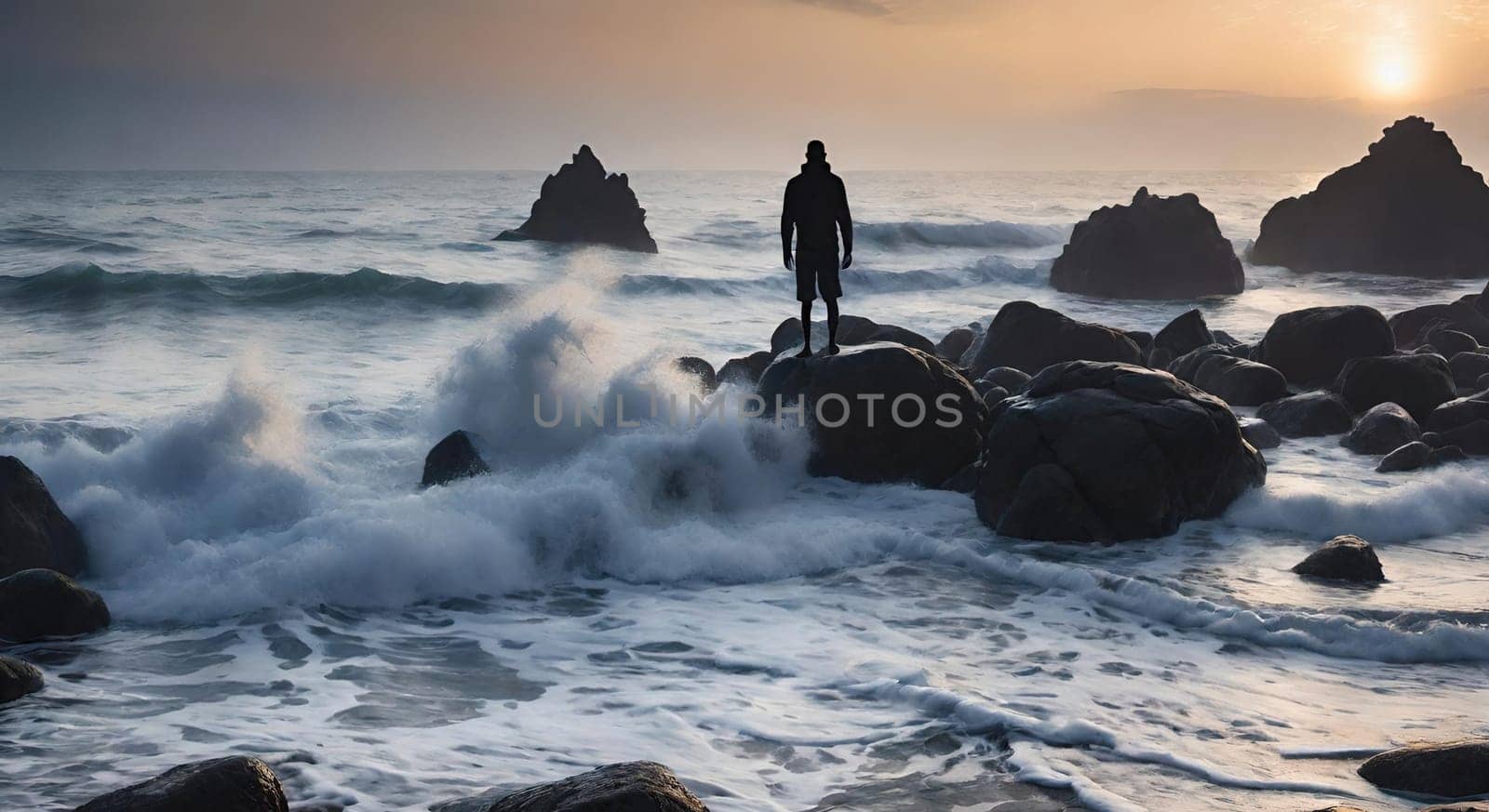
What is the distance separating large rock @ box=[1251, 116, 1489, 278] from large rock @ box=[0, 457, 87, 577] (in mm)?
38102

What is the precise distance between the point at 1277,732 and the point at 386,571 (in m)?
5.69

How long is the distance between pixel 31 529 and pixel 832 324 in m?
6.84

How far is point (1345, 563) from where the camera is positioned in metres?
7.56

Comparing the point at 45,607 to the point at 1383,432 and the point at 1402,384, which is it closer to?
the point at 1383,432

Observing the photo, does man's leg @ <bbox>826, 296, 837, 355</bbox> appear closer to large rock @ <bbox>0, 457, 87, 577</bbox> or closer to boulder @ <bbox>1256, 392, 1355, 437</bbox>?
boulder @ <bbox>1256, 392, 1355, 437</bbox>

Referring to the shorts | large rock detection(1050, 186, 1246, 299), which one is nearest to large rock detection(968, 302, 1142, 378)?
the shorts

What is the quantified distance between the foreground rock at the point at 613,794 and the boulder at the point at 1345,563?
5.64 m

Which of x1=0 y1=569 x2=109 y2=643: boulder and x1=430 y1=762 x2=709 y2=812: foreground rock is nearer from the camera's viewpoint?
x1=430 y1=762 x2=709 y2=812: foreground rock

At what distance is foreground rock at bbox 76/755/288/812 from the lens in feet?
12.7

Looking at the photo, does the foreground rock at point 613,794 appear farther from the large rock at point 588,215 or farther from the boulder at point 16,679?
the large rock at point 588,215

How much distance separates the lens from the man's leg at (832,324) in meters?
10.5

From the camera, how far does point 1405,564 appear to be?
26.0ft

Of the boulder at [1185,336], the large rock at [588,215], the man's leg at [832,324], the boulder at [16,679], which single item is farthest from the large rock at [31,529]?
the large rock at [588,215]

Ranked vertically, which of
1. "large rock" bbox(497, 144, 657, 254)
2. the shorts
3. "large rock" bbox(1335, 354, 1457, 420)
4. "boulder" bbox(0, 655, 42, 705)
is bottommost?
"boulder" bbox(0, 655, 42, 705)
